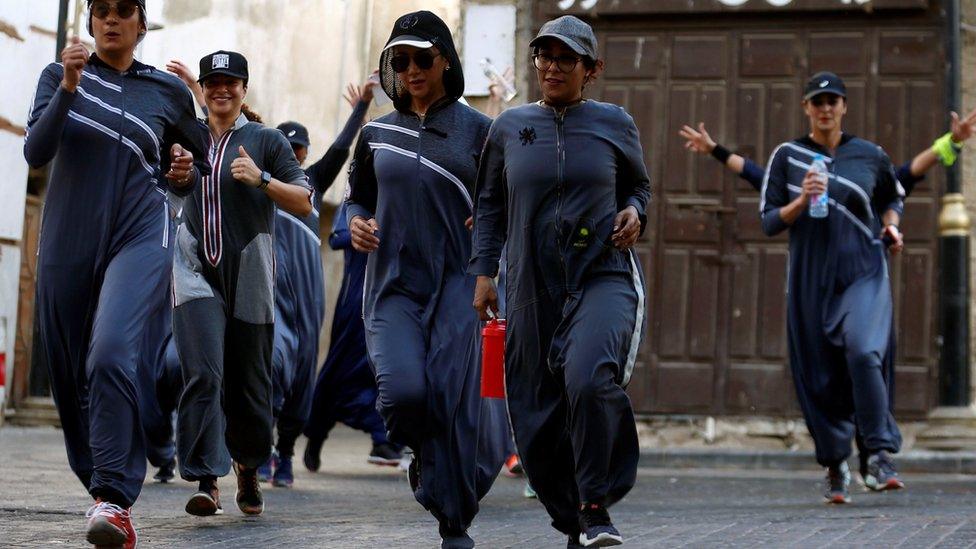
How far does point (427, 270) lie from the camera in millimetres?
6719

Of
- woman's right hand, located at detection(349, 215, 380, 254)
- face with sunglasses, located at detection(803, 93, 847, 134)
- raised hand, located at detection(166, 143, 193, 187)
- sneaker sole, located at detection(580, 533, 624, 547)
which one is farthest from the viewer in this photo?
face with sunglasses, located at detection(803, 93, 847, 134)

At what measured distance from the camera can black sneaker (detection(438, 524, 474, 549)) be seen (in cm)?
643

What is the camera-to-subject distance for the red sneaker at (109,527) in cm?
628

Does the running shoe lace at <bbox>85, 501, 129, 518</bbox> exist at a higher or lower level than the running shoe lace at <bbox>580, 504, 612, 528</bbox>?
lower

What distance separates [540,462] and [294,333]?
4238mm

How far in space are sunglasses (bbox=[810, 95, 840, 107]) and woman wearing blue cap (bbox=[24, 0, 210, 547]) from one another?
15.1 ft

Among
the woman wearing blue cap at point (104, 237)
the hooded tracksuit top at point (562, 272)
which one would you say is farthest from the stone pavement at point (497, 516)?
the hooded tracksuit top at point (562, 272)

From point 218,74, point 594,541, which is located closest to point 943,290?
point 218,74

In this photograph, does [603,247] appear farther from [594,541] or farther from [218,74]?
[218,74]

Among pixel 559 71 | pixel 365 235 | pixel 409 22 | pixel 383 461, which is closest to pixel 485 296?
pixel 365 235

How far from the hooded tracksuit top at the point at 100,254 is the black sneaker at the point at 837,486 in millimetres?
4348

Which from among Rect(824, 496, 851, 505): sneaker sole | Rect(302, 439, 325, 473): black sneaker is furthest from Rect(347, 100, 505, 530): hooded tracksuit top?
Rect(302, 439, 325, 473): black sneaker

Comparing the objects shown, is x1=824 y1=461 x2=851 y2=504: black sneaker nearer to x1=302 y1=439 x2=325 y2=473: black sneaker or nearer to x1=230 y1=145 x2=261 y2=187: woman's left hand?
x1=302 y1=439 x2=325 y2=473: black sneaker

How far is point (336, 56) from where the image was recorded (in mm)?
20406
